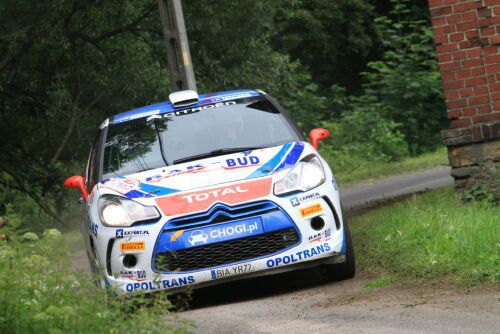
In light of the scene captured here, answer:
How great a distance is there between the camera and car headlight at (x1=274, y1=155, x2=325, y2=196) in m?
8.85

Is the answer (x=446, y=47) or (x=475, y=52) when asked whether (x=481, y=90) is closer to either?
(x=475, y=52)

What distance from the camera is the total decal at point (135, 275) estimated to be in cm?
876

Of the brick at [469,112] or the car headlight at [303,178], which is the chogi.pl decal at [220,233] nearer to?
the car headlight at [303,178]

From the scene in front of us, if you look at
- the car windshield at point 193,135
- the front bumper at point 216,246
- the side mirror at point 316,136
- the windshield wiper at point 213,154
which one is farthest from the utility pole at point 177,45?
the front bumper at point 216,246

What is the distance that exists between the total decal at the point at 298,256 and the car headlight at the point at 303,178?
0.45m

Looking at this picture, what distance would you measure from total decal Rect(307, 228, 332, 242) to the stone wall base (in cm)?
301

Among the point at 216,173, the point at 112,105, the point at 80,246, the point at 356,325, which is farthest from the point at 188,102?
the point at 112,105

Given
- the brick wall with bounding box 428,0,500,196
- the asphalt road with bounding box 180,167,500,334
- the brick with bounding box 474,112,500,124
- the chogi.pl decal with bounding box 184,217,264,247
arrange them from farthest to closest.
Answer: the brick with bounding box 474,112,500,124
the brick wall with bounding box 428,0,500,196
the chogi.pl decal with bounding box 184,217,264,247
the asphalt road with bounding box 180,167,500,334

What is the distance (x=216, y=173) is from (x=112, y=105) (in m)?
12.9

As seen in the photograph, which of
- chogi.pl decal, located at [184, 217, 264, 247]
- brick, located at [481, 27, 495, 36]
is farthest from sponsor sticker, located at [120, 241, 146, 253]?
brick, located at [481, 27, 495, 36]

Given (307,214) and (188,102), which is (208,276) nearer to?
(307,214)

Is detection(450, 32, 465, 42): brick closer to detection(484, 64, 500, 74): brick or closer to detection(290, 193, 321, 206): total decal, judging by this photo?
detection(484, 64, 500, 74): brick

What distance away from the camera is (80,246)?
19.2 m

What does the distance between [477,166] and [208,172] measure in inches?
→ 141
